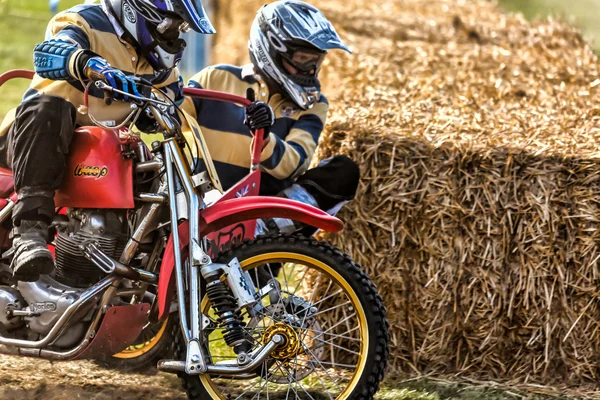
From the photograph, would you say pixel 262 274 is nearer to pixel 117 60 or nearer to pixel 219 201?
pixel 219 201

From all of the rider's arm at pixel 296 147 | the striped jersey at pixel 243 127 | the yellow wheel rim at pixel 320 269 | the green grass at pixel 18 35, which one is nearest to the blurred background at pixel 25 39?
the green grass at pixel 18 35

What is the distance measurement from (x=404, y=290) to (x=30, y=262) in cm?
203

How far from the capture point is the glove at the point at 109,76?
12.8ft

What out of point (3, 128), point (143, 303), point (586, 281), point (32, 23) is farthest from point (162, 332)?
point (32, 23)

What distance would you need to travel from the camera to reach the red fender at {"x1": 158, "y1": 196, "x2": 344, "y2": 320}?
4207 mm

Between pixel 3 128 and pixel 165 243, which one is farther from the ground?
pixel 3 128

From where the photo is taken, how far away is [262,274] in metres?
4.95

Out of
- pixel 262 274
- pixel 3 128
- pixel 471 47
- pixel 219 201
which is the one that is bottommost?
pixel 262 274

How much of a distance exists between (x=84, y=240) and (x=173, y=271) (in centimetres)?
46

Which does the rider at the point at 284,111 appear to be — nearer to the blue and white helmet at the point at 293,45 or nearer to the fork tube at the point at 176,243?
the blue and white helmet at the point at 293,45

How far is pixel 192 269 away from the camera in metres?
4.14

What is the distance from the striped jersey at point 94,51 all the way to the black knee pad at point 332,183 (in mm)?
1102

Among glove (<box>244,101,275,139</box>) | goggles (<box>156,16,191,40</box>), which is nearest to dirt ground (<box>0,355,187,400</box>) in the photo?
glove (<box>244,101,275,139</box>)

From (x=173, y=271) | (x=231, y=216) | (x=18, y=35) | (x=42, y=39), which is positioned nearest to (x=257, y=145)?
(x=231, y=216)
